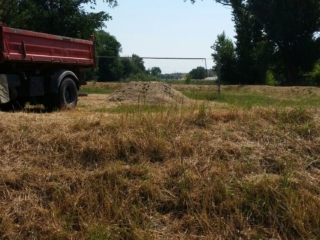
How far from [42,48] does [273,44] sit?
32.1m

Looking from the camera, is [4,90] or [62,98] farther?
[62,98]

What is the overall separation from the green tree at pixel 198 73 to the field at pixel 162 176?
15.8 meters

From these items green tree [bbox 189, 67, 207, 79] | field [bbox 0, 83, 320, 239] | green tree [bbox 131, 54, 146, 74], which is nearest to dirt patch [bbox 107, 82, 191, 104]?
green tree [bbox 131, 54, 146, 74]

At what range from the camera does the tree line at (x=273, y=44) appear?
37.6m

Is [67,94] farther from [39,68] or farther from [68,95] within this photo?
[39,68]

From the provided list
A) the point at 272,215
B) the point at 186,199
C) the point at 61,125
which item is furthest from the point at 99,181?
the point at 272,215

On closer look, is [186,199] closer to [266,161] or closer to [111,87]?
[266,161]

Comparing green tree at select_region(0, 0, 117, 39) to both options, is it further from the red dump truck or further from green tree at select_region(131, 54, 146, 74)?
the red dump truck

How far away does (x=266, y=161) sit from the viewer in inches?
225

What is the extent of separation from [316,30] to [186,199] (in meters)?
36.4

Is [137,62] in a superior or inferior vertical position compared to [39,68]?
superior

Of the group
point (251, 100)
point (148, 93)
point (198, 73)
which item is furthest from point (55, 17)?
point (251, 100)

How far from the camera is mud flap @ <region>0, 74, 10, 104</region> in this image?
8935mm

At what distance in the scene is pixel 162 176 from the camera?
5410mm
